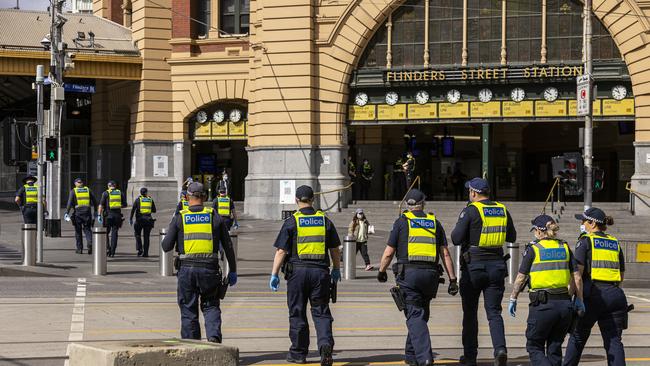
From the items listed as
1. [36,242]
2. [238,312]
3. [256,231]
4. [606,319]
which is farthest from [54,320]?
[256,231]

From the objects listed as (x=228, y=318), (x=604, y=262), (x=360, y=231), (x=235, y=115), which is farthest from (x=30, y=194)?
(x=604, y=262)

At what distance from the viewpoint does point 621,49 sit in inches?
1460

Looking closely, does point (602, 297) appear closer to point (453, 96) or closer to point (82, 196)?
point (82, 196)

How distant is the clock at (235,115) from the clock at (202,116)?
3.84ft

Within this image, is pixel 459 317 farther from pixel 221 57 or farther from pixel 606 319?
pixel 221 57

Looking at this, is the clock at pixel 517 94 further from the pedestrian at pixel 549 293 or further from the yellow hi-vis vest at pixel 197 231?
the pedestrian at pixel 549 293

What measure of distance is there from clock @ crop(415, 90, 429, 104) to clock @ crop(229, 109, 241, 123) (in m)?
7.73

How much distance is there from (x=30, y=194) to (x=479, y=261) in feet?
61.1

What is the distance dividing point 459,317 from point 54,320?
6.04m

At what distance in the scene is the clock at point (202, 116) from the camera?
44594 mm

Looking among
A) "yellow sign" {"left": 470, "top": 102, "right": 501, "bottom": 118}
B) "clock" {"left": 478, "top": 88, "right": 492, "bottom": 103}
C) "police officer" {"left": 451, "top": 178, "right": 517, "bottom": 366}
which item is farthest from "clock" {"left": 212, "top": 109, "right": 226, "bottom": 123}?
"police officer" {"left": 451, "top": 178, "right": 517, "bottom": 366}

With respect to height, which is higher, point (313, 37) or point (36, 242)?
point (313, 37)

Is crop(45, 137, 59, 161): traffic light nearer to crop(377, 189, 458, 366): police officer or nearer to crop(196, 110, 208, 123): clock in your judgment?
crop(196, 110, 208, 123): clock

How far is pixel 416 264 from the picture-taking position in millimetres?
11430
